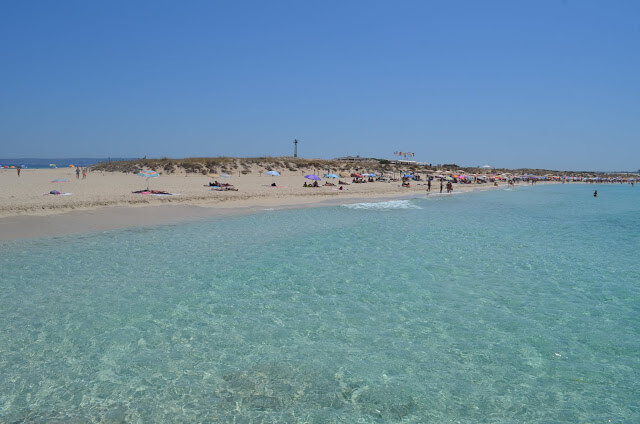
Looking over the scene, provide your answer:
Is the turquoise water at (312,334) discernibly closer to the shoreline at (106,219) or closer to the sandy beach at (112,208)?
the shoreline at (106,219)

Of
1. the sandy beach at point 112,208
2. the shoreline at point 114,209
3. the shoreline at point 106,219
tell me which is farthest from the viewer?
the sandy beach at point 112,208

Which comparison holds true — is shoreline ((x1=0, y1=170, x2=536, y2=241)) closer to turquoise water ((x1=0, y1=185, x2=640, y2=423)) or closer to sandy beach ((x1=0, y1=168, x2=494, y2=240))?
sandy beach ((x1=0, y1=168, x2=494, y2=240))

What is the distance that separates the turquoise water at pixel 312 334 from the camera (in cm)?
557

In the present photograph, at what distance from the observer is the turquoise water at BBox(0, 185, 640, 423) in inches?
219

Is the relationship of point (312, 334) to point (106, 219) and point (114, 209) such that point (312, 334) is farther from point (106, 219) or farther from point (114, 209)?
point (114, 209)

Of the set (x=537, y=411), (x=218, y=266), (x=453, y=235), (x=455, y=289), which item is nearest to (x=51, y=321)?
(x=218, y=266)

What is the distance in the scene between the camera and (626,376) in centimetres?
652

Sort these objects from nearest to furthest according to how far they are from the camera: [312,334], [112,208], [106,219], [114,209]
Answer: [312,334], [106,219], [114,209], [112,208]

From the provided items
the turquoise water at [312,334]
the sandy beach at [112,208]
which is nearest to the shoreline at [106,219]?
the sandy beach at [112,208]

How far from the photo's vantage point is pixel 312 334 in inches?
309

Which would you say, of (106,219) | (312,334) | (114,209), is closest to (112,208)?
(114,209)

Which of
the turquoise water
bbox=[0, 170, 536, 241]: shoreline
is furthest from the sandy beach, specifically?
the turquoise water

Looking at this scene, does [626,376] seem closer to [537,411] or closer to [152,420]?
[537,411]

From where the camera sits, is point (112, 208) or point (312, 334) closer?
point (312, 334)
